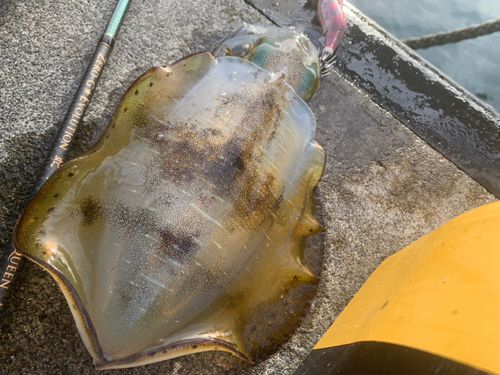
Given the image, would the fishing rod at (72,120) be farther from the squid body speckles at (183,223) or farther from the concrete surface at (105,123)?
the squid body speckles at (183,223)

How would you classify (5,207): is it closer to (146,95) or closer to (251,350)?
(146,95)

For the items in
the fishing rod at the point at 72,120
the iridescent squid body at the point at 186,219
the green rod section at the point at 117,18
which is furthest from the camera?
the green rod section at the point at 117,18

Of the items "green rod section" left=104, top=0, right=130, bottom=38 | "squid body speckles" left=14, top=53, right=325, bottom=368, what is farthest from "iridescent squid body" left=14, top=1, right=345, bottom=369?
"green rod section" left=104, top=0, right=130, bottom=38

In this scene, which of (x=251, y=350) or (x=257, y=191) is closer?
(x=251, y=350)

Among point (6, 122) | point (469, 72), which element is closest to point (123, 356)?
point (6, 122)

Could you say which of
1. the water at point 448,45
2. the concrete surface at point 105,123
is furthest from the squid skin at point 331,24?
the water at point 448,45

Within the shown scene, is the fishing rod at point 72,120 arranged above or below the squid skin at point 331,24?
below

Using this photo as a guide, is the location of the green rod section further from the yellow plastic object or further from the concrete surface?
the yellow plastic object
